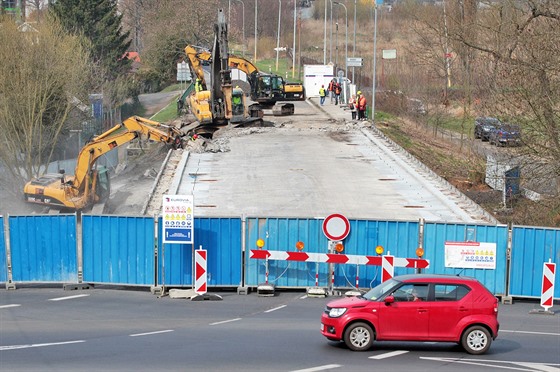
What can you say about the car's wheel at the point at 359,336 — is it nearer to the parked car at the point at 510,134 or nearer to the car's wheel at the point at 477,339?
the car's wheel at the point at 477,339

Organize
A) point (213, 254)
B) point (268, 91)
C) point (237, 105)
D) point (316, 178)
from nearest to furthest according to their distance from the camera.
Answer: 1. point (213, 254)
2. point (316, 178)
3. point (237, 105)
4. point (268, 91)

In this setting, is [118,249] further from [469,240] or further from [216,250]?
[469,240]

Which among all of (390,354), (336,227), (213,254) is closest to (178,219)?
(213,254)

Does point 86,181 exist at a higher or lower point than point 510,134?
lower

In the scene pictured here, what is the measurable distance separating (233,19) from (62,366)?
422 feet

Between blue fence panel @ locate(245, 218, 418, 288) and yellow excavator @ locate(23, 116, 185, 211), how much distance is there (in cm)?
1408

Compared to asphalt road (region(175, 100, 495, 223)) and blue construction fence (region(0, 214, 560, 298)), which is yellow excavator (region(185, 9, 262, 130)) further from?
blue construction fence (region(0, 214, 560, 298))

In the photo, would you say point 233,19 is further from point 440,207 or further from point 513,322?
point 513,322

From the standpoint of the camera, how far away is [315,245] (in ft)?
76.3

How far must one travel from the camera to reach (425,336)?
16203mm

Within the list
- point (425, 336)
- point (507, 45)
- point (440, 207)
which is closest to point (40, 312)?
Answer: point (425, 336)

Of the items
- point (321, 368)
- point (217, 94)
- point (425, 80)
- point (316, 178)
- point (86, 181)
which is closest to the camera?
point (321, 368)

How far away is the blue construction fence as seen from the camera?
A: 22.9 metres

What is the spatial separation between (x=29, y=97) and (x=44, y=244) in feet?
82.1
